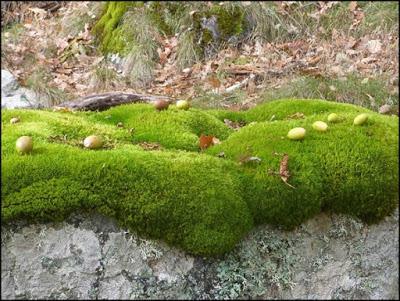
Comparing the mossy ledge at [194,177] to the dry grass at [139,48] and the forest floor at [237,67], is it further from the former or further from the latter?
the dry grass at [139,48]

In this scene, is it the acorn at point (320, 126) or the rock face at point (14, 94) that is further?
the rock face at point (14, 94)

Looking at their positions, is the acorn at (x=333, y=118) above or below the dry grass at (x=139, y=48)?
above

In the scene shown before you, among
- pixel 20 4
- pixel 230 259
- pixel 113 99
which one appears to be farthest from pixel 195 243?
pixel 20 4

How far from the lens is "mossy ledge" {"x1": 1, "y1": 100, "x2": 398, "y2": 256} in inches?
93.8

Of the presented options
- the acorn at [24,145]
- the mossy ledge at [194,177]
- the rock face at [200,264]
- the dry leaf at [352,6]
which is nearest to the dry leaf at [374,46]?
the dry leaf at [352,6]

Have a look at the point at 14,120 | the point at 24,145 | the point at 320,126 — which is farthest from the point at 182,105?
the point at 24,145

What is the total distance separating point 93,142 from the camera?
2703 millimetres

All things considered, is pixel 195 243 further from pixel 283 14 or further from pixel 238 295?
pixel 283 14

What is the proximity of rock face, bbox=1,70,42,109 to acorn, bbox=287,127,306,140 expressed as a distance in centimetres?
463

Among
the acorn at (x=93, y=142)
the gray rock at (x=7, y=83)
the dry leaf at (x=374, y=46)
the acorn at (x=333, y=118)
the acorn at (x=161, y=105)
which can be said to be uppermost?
the acorn at (x=93, y=142)

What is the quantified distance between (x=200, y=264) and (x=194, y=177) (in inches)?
17.8

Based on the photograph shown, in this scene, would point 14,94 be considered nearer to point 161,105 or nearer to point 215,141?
point 161,105

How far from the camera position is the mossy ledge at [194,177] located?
7.82 feet

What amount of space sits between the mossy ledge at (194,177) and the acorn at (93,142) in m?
0.07
